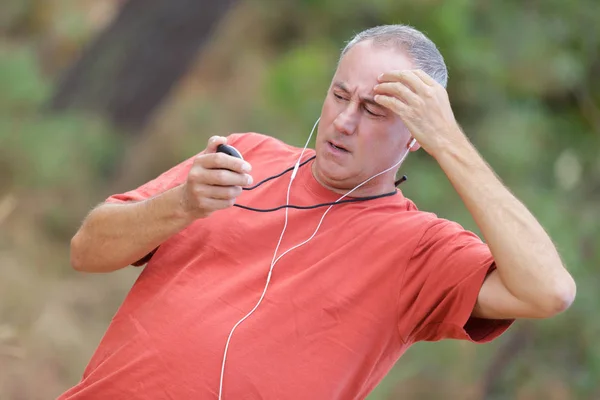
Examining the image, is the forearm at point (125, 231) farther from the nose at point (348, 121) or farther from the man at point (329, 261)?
the nose at point (348, 121)

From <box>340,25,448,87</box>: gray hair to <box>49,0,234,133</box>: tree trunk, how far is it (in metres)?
3.16

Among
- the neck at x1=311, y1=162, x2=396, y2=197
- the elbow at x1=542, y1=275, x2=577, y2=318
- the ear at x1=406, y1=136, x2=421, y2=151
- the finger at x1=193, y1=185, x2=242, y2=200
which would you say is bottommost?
the elbow at x1=542, y1=275, x2=577, y2=318

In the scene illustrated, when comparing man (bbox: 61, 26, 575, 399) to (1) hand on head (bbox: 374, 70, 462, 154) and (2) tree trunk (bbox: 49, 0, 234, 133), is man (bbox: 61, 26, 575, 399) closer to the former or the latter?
(1) hand on head (bbox: 374, 70, 462, 154)

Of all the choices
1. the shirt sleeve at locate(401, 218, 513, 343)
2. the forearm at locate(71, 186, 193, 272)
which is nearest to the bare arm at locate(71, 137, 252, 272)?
the forearm at locate(71, 186, 193, 272)

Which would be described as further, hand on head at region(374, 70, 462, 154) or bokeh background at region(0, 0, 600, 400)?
bokeh background at region(0, 0, 600, 400)

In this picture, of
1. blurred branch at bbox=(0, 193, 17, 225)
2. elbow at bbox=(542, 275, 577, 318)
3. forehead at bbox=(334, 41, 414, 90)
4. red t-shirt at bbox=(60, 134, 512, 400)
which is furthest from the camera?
blurred branch at bbox=(0, 193, 17, 225)

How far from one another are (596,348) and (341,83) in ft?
8.62

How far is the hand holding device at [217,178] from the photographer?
1629 millimetres

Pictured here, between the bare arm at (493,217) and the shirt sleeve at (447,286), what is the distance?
1.2 inches

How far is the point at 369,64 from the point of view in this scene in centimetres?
184

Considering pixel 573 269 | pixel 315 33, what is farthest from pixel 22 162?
pixel 573 269

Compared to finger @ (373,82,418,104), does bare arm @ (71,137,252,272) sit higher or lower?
lower

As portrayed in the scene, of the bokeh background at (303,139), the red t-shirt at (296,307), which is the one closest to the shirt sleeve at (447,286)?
the red t-shirt at (296,307)

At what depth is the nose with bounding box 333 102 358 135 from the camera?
1.83m
